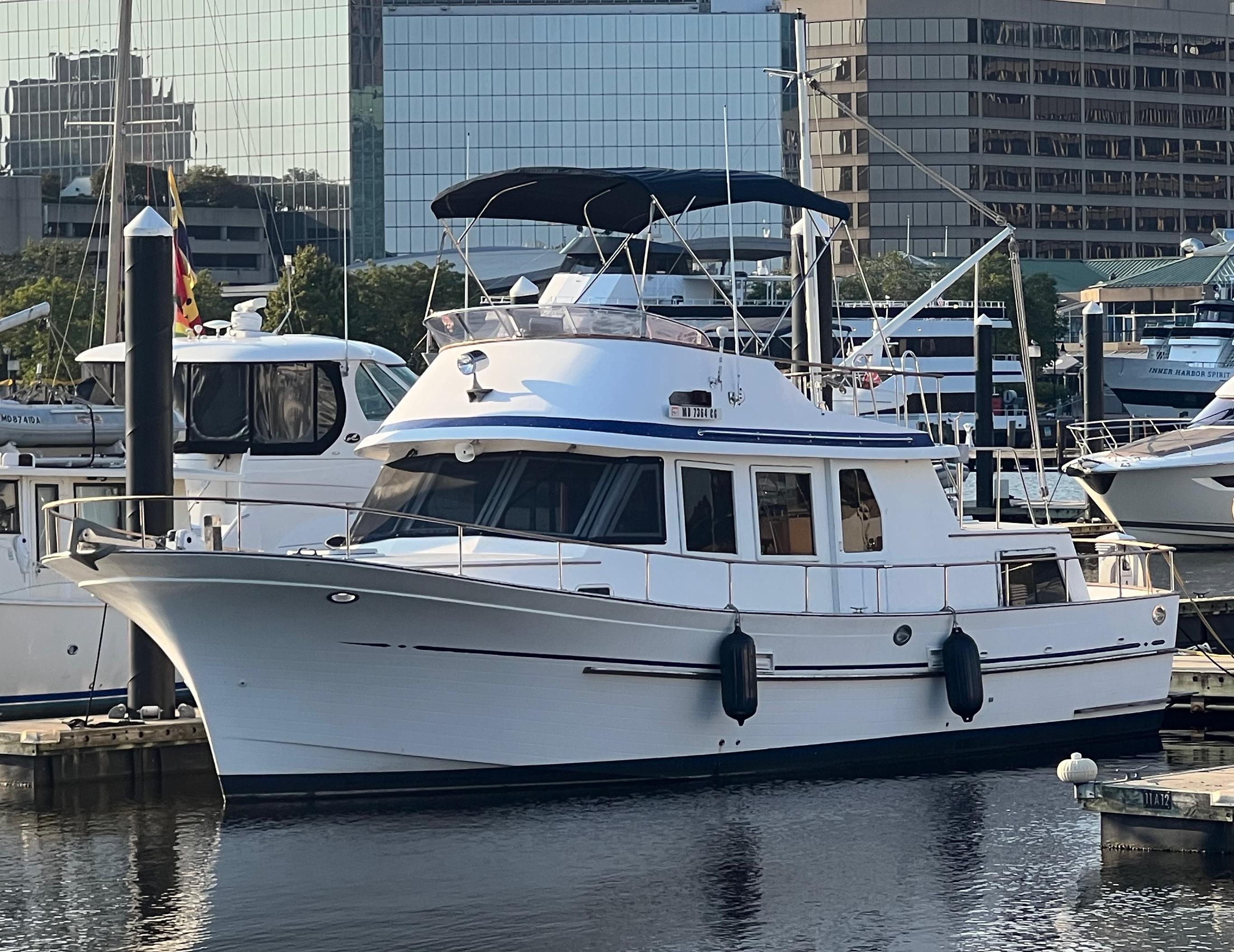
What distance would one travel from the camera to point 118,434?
21531 millimetres

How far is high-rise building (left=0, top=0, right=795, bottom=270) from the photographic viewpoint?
109 m

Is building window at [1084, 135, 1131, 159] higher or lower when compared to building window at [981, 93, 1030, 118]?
lower

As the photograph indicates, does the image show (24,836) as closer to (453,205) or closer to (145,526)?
(145,526)

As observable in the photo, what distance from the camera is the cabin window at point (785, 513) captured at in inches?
703

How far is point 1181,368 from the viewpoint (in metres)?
91.3

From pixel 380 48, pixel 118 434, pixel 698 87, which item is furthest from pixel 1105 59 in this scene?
pixel 118 434

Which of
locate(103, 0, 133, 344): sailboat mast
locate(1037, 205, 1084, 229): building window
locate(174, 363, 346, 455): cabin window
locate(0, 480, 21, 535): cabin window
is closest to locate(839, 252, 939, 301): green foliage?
locate(1037, 205, 1084, 229): building window

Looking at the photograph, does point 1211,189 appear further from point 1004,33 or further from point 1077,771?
point 1077,771

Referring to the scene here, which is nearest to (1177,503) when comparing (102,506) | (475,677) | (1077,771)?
(102,506)

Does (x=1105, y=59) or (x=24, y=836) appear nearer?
(x=24, y=836)

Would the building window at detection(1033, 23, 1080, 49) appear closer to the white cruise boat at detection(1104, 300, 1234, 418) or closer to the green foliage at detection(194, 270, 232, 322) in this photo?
the white cruise boat at detection(1104, 300, 1234, 418)

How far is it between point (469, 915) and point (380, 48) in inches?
3936

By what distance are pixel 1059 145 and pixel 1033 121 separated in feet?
9.61

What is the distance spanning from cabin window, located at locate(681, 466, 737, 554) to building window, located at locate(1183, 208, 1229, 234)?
134665 mm
